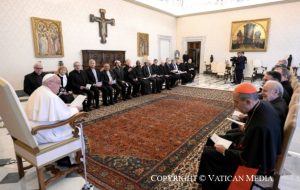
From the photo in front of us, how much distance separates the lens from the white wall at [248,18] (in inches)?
401

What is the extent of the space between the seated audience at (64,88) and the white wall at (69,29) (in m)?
2.28

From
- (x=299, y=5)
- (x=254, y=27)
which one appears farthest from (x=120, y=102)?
(x=299, y=5)

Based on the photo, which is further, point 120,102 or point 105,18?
point 105,18

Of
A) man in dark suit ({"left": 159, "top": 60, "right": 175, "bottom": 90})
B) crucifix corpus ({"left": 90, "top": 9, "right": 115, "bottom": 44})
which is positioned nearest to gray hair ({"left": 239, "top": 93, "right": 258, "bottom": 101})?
man in dark suit ({"left": 159, "top": 60, "right": 175, "bottom": 90})

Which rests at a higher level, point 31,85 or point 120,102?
point 31,85

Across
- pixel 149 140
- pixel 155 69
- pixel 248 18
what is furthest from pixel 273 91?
pixel 248 18

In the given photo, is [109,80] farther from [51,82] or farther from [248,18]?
[248,18]

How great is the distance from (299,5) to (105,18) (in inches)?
385

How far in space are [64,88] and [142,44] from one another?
6.92 metres

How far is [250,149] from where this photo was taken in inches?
65.2

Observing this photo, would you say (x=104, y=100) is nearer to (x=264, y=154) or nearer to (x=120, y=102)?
(x=120, y=102)

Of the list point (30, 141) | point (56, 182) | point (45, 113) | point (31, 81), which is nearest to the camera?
point (30, 141)

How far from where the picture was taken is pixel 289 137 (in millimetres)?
1720

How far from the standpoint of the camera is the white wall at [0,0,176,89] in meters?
6.00
